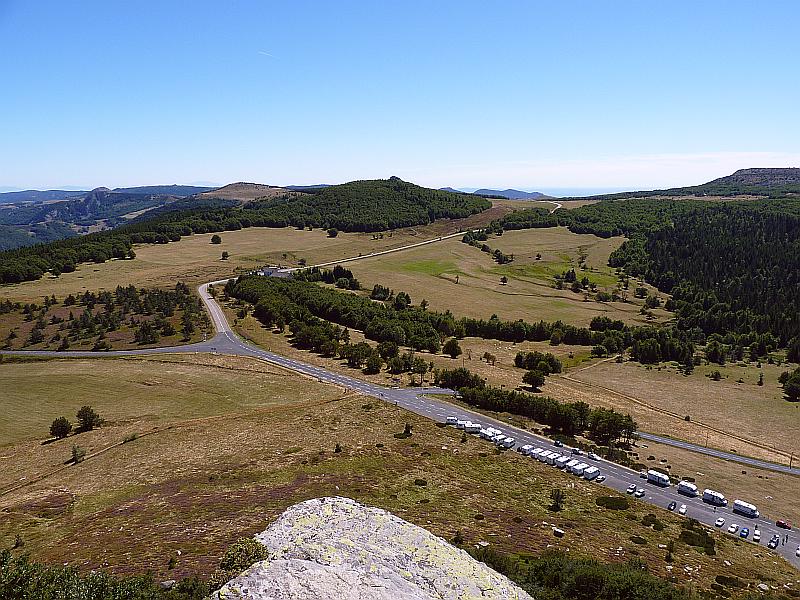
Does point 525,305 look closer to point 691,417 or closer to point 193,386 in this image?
point 691,417

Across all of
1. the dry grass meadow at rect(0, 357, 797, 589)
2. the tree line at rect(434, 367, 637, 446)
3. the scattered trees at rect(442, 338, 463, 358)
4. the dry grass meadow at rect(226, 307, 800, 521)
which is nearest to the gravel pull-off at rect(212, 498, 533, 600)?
the dry grass meadow at rect(0, 357, 797, 589)

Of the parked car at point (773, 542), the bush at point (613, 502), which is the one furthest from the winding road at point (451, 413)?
the bush at point (613, 502)

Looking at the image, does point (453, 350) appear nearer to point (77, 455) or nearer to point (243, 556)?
point (77, 455)

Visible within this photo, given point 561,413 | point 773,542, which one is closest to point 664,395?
point 561,413

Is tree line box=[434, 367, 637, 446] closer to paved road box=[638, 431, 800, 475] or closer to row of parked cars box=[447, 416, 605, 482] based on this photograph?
paved road box=[638, 431, 800, 475]

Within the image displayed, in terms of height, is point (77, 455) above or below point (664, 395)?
above

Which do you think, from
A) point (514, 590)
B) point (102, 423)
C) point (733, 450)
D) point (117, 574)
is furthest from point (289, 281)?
point (514, 590)

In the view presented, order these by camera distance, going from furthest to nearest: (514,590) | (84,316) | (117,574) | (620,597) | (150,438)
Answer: (84,316)
(150,438)
(117,574)
(620,597)
(514,590)
